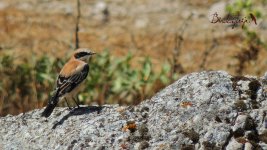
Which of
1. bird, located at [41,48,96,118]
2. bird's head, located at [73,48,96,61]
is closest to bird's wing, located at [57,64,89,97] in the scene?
bird, located at [41,48,96,118]

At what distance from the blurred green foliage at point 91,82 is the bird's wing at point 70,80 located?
8.03ft

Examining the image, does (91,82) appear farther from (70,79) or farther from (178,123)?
(178,123)

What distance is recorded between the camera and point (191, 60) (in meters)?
20.0

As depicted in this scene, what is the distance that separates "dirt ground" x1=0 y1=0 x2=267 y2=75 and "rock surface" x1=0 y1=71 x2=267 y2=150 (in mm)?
10206

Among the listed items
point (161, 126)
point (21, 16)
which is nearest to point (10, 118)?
point (161, 126)

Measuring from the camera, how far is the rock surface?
26.8 ft

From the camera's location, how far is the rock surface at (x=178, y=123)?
26.8ft

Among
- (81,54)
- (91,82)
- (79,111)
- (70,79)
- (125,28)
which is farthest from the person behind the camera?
(125,28)

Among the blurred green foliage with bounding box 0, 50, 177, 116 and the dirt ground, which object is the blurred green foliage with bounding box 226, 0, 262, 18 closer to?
the blurred green foliage with bounding box 0, 50, 177, 116

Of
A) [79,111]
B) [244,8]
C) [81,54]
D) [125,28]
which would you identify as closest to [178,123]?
[79,111]

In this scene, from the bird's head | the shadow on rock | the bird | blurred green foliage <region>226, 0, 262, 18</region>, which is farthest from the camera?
blurred green foliage <region>226, 0, 262, 18</region>

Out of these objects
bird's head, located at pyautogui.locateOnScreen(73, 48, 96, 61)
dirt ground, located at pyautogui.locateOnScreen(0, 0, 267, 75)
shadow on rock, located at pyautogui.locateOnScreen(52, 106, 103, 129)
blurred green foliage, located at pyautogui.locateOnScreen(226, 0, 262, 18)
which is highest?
blurred green foliage, located at pyautogui.locateOnScreen(226, 0, 262, 18)

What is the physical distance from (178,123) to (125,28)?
14.2 meters

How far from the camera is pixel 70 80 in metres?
11.1
